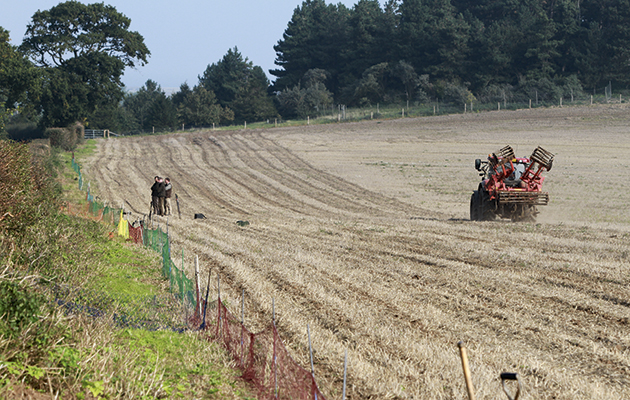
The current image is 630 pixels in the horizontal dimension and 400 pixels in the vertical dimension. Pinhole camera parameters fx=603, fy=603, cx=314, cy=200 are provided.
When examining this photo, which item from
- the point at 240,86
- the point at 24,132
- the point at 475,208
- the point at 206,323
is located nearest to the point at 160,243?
the point at 206,323

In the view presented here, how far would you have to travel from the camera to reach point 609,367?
701 cm

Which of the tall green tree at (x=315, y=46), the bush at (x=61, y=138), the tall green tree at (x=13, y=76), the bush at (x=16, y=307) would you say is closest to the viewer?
the bush at (x=16, y=307)

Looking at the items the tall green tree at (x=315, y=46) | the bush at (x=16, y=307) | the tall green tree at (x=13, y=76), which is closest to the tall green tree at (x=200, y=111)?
the tall green tree at (x=315, y=46)

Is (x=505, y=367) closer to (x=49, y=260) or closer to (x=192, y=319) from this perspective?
(x=192, y=319)

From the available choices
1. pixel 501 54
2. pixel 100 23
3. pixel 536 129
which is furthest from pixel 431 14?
pixel 100 23

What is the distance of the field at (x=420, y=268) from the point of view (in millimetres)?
7195

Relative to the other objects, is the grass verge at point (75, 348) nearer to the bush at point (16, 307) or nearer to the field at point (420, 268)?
the bush at point (16, 307)

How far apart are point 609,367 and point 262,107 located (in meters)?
78.1

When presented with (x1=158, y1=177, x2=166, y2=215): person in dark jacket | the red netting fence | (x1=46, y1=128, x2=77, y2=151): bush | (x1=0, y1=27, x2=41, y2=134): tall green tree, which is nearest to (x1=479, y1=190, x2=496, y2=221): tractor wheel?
(x1=158, y1=177, x2=166, y2=215): person in dark jacket

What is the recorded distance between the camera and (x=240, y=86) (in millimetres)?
96812

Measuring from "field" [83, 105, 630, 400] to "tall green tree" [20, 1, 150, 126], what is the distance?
16.1 metres

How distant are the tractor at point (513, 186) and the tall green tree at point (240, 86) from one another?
63.7 meters

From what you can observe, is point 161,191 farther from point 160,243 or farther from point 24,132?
point 24,132

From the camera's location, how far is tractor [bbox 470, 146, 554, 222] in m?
19.8
